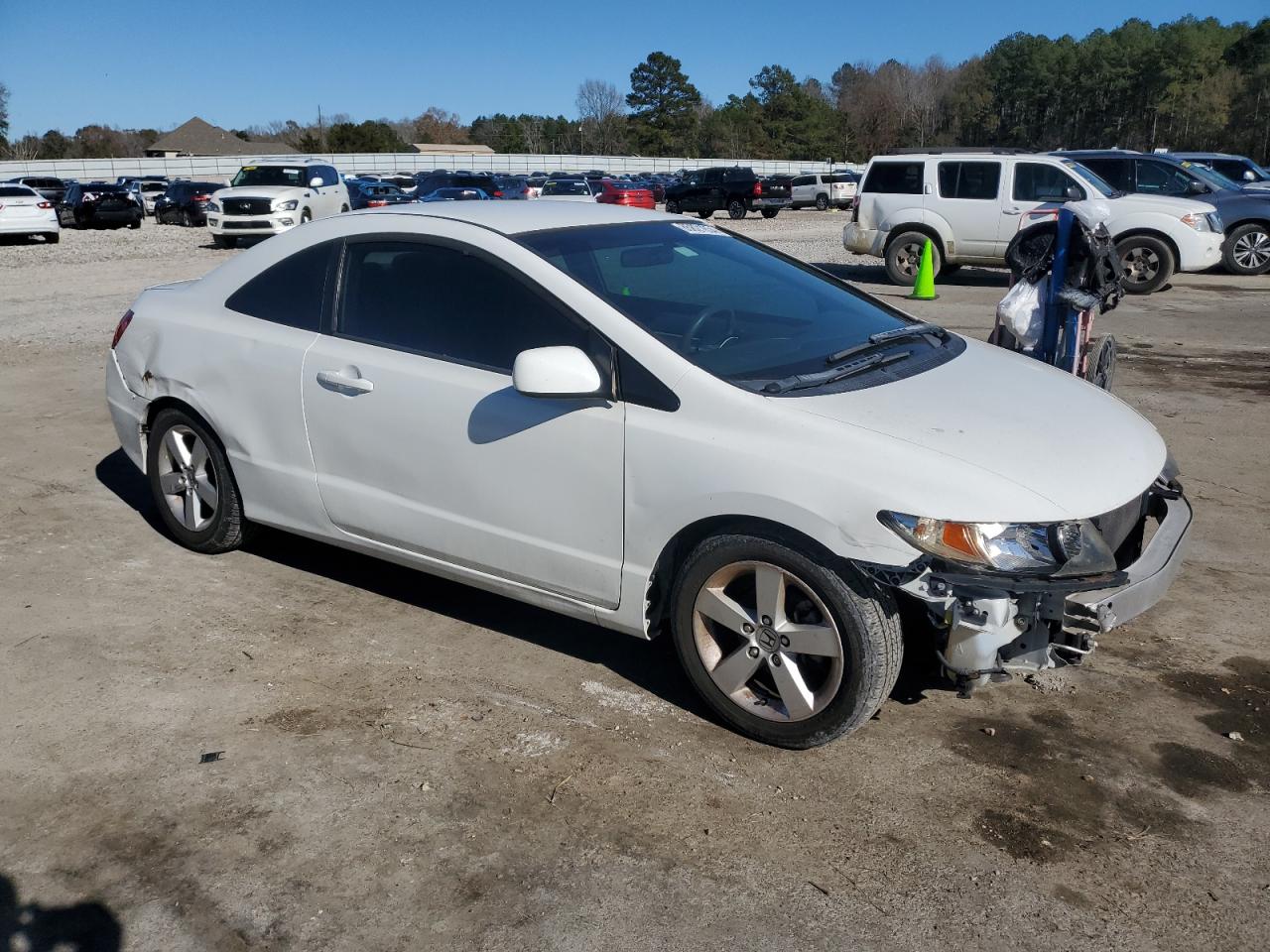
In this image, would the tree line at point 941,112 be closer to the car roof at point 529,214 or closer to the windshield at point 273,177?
the windshield at point 273,177

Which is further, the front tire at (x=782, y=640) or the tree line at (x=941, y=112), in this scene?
the tree line at (x=941, y=112)

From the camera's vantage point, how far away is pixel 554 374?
3480 mm

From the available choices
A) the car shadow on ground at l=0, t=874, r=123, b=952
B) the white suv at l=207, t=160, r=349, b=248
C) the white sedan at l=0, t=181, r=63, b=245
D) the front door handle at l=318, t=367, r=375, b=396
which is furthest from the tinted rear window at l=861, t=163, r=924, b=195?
the white sedan at l=0, t=181, r=63, b=245

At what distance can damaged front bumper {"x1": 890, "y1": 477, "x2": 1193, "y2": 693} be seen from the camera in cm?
307

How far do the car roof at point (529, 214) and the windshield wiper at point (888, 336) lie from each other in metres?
0.91

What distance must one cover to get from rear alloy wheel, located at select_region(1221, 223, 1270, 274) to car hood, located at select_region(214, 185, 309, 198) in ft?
59.4

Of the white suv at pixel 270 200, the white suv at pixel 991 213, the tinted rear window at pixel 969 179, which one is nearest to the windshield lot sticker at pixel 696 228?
the white suv at pixel 991 213

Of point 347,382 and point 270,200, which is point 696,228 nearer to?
point 347,382

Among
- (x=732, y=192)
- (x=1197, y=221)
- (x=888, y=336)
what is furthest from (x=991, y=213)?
(x=732, y=192)

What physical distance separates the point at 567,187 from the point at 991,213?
24774 millimetres

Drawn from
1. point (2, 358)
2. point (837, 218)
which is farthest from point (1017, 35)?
point (2, 358)

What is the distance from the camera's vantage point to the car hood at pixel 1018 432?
3.17m

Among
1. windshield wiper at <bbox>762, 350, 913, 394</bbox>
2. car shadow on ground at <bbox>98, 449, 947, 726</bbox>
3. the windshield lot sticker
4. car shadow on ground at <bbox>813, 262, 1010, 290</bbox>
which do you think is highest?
the windshield lot sticker

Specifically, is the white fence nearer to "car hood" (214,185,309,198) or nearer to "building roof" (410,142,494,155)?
"building roof" (410,142,494,155)
